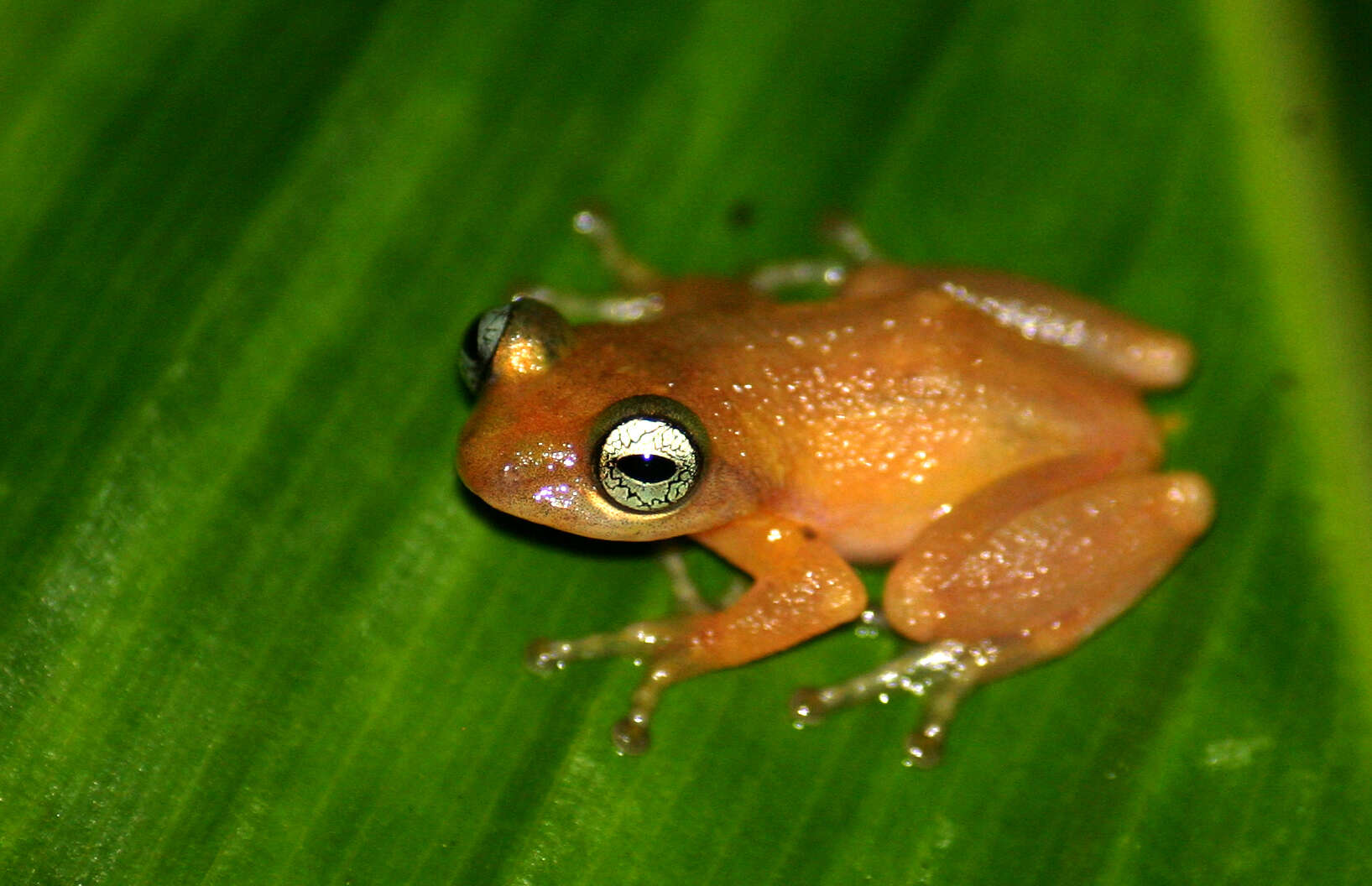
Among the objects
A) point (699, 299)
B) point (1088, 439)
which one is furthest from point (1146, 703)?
point (699, 299)

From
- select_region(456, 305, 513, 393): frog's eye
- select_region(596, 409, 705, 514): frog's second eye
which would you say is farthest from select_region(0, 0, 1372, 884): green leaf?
select_region(596, 409, 705, 514): frog's second eye

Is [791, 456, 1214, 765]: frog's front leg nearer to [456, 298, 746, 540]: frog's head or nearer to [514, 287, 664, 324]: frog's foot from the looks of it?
[456, 298, 746, 540]: frog's head

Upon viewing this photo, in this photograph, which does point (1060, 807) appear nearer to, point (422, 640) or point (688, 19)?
point (422, 640)

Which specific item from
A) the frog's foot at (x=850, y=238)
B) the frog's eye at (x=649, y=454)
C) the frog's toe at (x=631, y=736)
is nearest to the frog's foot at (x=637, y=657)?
the frog's toe at (x=631, y=736)

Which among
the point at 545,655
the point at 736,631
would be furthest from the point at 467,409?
the point at 736,631

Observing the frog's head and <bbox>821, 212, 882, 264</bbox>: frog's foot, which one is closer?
the frog's head

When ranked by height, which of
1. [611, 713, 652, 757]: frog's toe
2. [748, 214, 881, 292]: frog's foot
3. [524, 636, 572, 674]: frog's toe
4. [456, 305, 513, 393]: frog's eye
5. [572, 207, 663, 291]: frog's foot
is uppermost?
[748, 214, 881, 292]: frog's foot

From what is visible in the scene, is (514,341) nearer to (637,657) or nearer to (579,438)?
(579,438)

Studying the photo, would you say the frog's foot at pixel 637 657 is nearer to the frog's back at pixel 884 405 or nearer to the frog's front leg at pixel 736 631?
the frog's front leg at pixel 736 631
